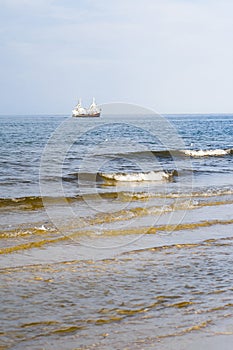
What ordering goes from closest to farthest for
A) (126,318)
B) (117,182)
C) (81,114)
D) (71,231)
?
1. (126,318)
2. (71,231)
3. (117,182)
4. (81,114)

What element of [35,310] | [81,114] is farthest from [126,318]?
[81,114]

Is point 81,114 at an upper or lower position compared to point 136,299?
upper

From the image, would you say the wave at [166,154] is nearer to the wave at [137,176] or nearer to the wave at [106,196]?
the wave at [137,176]

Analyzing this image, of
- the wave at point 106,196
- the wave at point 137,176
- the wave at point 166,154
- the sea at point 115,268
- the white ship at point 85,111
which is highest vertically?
the white ship at point 85,111

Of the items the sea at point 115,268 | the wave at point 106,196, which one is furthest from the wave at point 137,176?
the wave at point 106,196

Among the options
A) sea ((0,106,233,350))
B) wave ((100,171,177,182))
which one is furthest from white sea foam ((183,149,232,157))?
sea ((0,106,233,350))

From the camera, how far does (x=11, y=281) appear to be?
6.97 metres

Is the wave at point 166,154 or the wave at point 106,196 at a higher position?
the wave at point 166,154

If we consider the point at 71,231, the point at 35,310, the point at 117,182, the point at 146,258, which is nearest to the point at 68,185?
the point at 117,182

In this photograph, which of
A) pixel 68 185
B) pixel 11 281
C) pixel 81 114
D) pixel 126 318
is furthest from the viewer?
pixel 81 114

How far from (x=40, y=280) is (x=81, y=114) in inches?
4718

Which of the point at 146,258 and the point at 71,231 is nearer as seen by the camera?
the point at 146,258

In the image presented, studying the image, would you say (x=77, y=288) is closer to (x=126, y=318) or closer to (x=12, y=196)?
(x=126, y=318)

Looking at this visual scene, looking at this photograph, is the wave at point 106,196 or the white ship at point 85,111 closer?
the wave at point 106,196
